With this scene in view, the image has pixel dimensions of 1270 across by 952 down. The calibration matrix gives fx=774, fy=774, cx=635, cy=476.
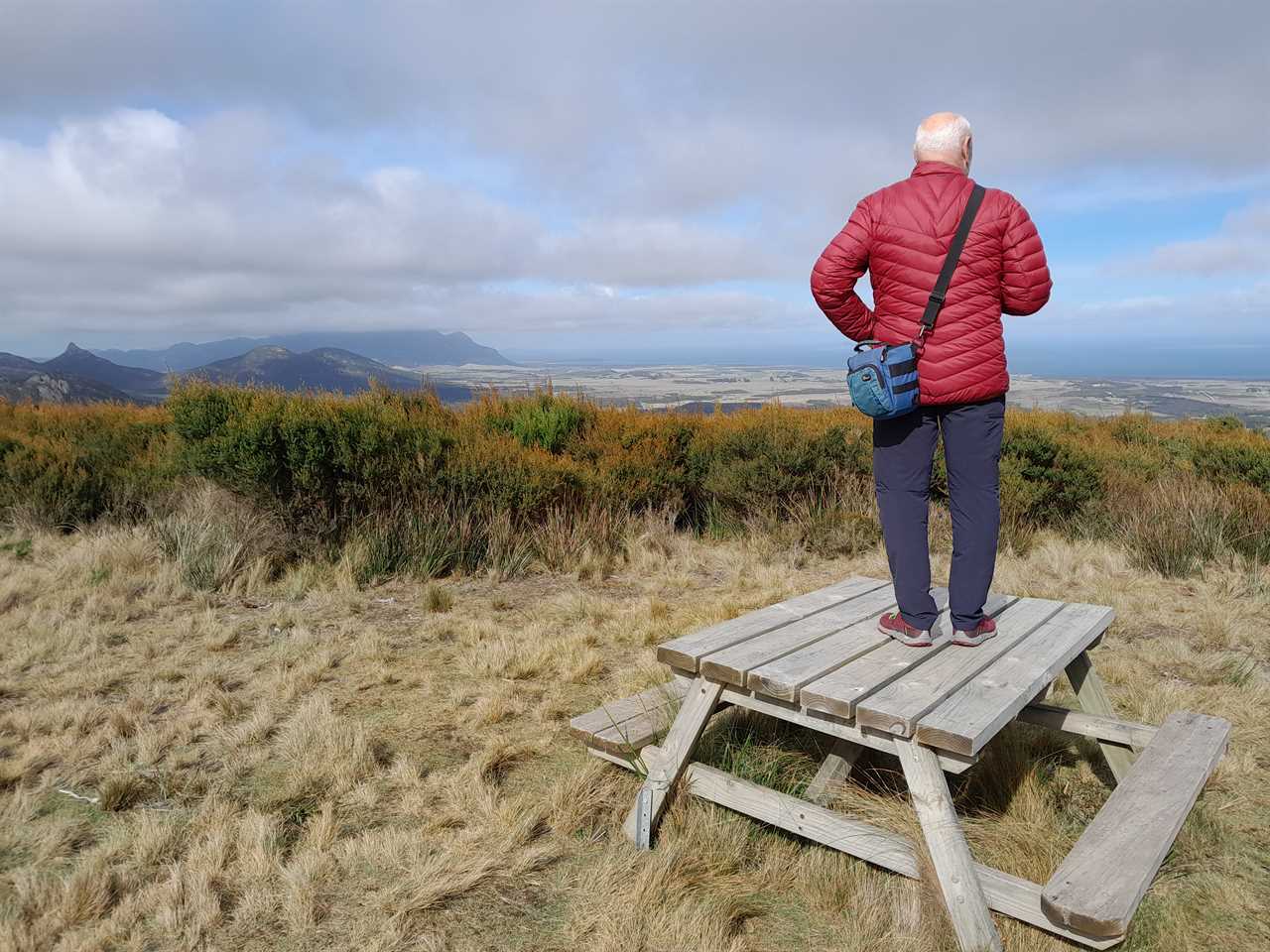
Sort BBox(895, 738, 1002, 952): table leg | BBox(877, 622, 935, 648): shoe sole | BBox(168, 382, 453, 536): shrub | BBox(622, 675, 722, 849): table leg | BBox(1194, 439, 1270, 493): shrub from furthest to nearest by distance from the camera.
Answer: BBox(1194, 439, 1270, 493): shrub
BBox(168, 382, 453, 536): shrub
BBox(877, 622, 935, 648): shoe sole
BBox(622, 675, 722, 849): table leg
BBox(895, 738, 1002, 952): table leg

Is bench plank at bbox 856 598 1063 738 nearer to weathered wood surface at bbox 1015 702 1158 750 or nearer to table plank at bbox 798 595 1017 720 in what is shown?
table plank at bbox 798 595 1017 720

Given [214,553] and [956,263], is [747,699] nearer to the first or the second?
[956,263]

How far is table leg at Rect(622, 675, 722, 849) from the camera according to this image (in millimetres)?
2484

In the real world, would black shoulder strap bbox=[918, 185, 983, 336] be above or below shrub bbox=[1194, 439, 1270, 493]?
above

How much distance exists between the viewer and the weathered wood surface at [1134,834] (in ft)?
5.51

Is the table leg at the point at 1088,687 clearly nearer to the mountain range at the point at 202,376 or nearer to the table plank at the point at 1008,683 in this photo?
the table plank at the point at 1008,683

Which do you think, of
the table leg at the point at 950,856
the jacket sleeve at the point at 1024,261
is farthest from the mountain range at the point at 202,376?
the table leg at the point at 950,856

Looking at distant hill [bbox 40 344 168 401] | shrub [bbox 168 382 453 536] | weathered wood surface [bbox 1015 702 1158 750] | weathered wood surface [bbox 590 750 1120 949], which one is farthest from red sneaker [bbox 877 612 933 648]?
distant hill [bbox 40 344 168 401]

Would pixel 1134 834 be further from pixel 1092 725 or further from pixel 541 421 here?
pixel 541 421

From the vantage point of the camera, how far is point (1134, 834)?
6.63 ft

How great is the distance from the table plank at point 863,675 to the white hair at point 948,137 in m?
1.67

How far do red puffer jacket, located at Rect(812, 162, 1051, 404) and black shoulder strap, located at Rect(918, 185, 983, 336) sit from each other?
2cm

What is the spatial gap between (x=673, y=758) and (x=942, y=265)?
5.99 ft

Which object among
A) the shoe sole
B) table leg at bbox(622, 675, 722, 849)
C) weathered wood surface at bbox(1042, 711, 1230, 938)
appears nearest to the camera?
weathered wood surface at bbox(1042, 711, 1230, 938)
